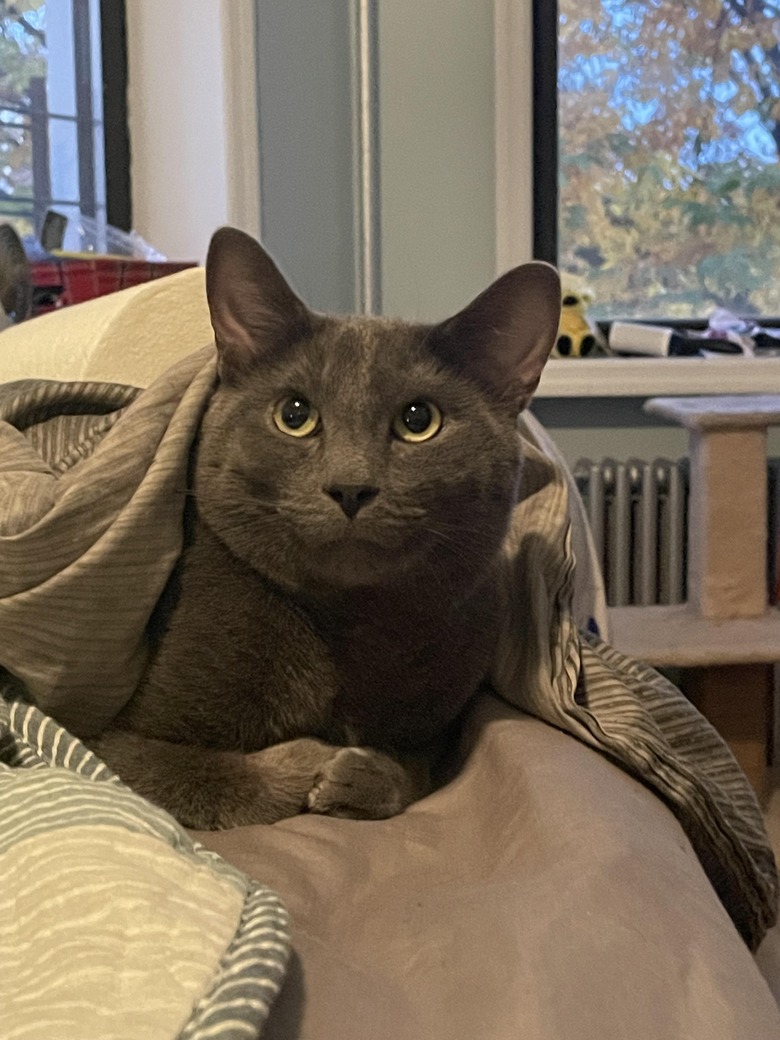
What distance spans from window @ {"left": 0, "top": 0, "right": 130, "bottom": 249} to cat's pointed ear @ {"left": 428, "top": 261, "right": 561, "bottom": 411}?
1.66 m

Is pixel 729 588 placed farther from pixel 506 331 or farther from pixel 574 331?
pixel 506 331

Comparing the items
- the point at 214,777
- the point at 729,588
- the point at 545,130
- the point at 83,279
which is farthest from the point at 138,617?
the point at 545,130

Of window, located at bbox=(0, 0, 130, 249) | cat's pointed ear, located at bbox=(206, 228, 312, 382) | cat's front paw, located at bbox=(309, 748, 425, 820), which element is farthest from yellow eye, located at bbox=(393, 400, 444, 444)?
window, located at bbox=(0, 0, 130, 249)

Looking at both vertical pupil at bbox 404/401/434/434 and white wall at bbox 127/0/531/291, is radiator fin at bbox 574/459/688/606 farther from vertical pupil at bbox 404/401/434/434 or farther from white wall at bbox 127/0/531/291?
vertical pupil at bbox 404/401/434/434

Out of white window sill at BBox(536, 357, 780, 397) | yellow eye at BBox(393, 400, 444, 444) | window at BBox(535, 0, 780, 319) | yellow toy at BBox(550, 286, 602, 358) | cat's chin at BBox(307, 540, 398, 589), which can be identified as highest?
window at BBox(535, 0, 780, 319)

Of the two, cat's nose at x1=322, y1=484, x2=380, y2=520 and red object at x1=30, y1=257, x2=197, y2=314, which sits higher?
red object at x1=30, y1=257, x2=197, y2=314

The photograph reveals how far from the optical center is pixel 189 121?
240 cm

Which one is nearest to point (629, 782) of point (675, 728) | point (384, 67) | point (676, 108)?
point (675, 728)

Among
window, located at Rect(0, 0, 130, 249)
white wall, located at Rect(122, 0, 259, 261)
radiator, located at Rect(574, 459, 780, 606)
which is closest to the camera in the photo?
white wall, located at Rect(122, 0, 259, 261)

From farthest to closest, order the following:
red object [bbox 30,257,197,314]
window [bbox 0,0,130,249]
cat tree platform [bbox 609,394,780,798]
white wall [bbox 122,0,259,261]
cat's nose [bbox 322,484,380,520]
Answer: window [bbox 0,0,130,249] → white wall [bbox 122,0,259,261] → cat tree platform [bbox 609,394,780,798] → red object [bbox 30,257,197,314] → cat's nose [bbox 322,484,380,520]

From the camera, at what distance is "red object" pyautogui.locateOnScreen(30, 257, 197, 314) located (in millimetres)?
1706

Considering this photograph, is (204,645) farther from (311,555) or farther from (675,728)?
(675,728)

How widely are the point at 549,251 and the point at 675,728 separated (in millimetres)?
1828

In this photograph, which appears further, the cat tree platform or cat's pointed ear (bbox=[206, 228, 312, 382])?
the cat tree platform
